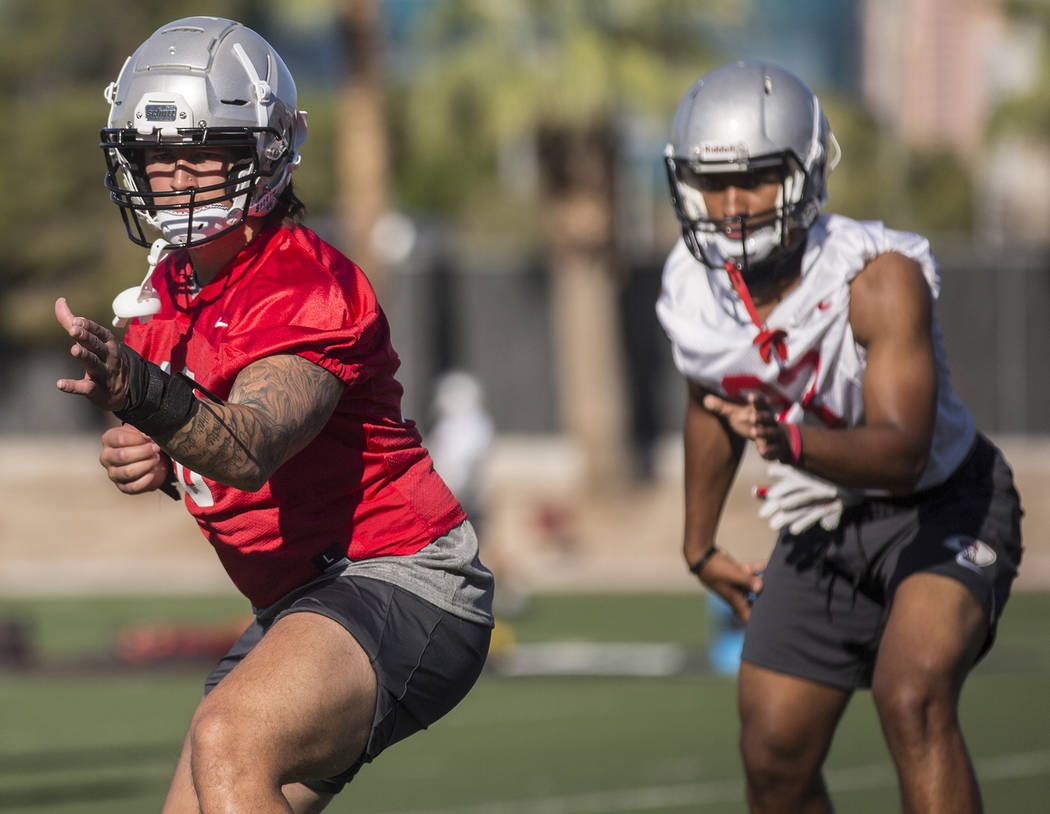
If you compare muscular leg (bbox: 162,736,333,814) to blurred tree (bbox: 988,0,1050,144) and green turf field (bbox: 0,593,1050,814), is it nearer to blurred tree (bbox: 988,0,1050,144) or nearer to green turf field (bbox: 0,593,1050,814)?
green turf field (bbox: 0,593,1050,814)

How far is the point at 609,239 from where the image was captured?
1958 centimetres

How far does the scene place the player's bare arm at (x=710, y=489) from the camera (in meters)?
4.80

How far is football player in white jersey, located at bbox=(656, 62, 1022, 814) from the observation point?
4285 mm

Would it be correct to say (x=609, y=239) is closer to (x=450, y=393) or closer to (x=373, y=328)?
(x=450, y=393)

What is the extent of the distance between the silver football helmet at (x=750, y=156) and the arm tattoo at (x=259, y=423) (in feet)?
4.76

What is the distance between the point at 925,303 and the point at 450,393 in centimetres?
958

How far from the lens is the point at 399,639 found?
3.45 meters

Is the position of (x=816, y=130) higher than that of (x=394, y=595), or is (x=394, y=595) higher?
(x=816, y=130)

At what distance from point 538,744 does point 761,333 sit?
430 centimetres

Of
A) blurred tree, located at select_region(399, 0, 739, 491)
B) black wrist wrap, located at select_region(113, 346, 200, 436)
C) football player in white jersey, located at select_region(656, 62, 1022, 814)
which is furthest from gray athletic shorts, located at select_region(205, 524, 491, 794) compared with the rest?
blurred tree, located at select_region(399, 0, 739, 491)

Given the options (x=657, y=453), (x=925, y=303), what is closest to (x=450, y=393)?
(x=657, y=453)

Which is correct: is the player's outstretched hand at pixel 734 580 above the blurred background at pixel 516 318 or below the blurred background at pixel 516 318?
above

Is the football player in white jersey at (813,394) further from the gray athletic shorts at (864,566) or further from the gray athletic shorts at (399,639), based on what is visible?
the gray athletic shorts at (399,639)

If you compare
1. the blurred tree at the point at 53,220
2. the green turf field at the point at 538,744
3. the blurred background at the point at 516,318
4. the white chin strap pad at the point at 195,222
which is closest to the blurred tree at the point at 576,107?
the blurred background at the point at 516,318
